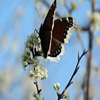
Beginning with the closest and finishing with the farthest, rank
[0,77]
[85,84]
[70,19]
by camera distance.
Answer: [70,19], [85,84], [0,77]

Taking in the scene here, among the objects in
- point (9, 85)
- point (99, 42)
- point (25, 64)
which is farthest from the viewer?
point (9, 85)

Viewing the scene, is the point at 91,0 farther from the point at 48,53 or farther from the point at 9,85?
the point at 9,85

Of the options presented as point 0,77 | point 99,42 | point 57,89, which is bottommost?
point 57,89

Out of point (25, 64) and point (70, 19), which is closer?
point (25, 64)

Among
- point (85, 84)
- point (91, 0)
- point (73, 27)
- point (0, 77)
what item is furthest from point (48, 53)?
point (0, 77)
